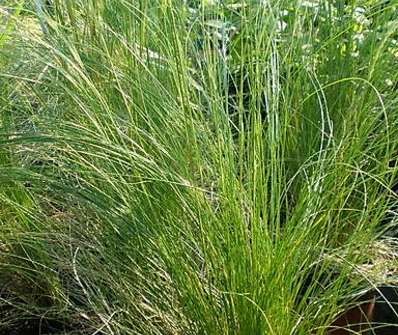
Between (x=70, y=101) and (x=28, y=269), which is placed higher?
(x=70, y=101)

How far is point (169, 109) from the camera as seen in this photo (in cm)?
116

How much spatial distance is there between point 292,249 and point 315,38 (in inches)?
23.9

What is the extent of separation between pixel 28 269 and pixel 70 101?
336mm

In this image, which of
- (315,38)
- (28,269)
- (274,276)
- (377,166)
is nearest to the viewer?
(274,276)

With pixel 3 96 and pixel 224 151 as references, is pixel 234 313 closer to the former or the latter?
pixel 224 151

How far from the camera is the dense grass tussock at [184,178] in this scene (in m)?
1.07

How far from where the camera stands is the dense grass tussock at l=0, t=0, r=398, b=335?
1071 mm

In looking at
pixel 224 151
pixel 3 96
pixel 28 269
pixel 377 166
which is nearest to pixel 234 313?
pixel 224 151

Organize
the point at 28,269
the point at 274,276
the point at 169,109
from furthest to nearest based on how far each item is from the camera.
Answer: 1. the point at 28,269
2. the point at 169,109
3. the point at 274,276

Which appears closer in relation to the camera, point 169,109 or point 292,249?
point 292,249

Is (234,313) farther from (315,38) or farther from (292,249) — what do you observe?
(315,38)

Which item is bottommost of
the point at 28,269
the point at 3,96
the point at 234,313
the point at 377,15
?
the point at 28,269

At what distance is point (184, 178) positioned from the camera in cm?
110

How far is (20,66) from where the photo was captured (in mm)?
1422
